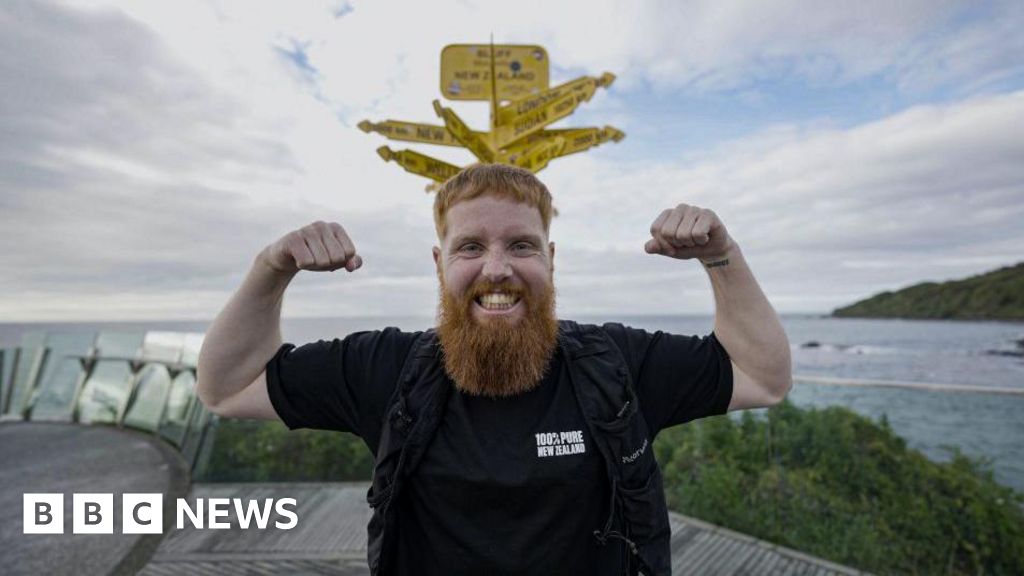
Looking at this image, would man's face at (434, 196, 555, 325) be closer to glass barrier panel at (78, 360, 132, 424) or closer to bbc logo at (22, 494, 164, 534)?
bbc logo at (22, 494, 164, 534)

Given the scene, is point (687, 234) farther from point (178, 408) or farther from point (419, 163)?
point (178, 408)

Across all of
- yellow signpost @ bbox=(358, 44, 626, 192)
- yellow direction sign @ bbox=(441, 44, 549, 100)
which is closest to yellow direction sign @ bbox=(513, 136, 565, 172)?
yellow signpost @ bbox=(358, 44, 626, 192)

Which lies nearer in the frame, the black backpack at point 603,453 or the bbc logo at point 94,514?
the black backpack at point 603,453

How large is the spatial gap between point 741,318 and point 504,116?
10.5ft

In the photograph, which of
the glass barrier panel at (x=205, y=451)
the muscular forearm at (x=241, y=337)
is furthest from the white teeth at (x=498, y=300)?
the glass barrier panel at (x=205, y=451)

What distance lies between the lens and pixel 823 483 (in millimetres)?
4328

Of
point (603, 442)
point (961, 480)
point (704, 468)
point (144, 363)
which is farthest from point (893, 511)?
point (144, 363)

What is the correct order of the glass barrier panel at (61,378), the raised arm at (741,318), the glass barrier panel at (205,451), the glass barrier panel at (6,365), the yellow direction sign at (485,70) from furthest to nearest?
1. the glass barrier panel at (6,365)
2. the glass barrier panel at (61,378)
3. the glass barrier panel at (205,451)
4. the yellow direction sign at (485,70)
5. the raised arm at (741,318)

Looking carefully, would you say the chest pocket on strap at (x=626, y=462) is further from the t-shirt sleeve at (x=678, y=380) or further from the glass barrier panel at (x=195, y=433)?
the glass barrier panel at (x=195, y=433)

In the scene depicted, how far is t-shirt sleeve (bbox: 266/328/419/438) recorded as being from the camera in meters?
1.67

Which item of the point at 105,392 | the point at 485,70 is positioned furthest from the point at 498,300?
the point at 105,392

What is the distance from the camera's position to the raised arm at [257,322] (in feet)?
5.11

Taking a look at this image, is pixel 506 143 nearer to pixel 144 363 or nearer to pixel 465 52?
pixel 465 52

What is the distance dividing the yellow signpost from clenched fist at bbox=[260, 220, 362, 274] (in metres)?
2.50
